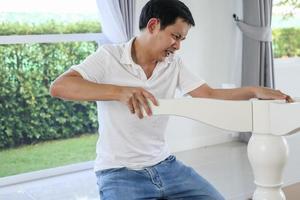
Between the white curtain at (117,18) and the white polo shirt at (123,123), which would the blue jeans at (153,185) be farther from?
the white curtain at (117,18)

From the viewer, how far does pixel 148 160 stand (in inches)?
61.0

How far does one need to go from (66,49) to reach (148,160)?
212 centimetres

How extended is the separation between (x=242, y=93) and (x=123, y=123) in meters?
0.46

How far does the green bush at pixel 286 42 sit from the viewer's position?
16.8ft

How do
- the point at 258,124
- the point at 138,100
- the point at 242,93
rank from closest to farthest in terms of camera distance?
the point at 258,124, the point at 138,100, the point at 242,93

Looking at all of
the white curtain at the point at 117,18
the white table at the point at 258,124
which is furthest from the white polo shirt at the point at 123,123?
the white curtain at the point at 117,18

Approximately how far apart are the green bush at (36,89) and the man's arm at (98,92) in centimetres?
201

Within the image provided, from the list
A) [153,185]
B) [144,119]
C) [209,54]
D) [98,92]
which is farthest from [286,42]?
[98,92]

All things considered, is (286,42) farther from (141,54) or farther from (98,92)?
(98,92)

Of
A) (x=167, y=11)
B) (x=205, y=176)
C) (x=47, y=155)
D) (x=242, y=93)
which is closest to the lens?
(x=242, y=93)

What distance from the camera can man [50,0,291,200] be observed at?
144cm

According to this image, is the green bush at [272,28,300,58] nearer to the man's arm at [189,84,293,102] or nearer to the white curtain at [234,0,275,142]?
the white curtain at [234,0,275,142]

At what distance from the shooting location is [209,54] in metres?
4.17

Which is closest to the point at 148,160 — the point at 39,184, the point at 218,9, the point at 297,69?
the point at 39,184
